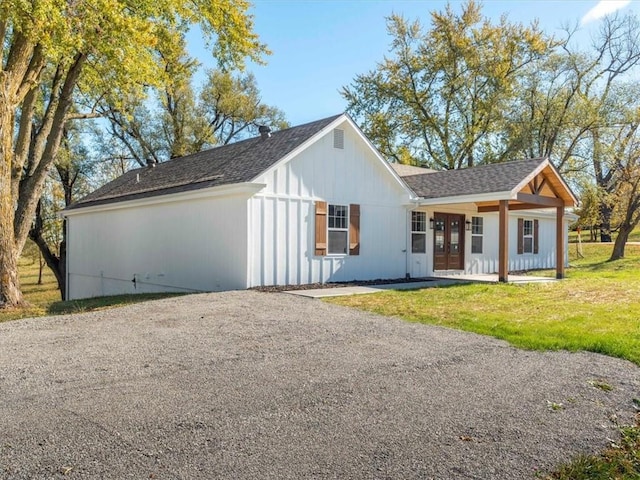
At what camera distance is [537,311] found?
894cm

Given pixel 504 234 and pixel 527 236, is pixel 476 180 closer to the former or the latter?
pixel 504 234

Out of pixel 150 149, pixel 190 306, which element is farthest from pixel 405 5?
pixel 190 306

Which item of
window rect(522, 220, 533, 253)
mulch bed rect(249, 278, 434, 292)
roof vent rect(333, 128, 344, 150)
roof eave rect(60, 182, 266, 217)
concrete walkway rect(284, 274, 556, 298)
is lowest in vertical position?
concrete walkway rect(284, 274, 556, 298)

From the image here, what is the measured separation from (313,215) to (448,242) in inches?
228

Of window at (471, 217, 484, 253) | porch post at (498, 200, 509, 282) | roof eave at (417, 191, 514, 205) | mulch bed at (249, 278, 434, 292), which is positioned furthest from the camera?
window at (471, 217, 484, 253)

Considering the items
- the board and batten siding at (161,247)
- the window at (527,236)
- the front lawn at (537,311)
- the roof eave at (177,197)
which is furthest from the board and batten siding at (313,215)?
the window at (527,236)

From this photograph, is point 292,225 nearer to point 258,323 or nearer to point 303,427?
point 258,323

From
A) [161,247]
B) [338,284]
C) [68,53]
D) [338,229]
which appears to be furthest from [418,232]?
[68,53]

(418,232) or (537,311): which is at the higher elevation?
(418,232)

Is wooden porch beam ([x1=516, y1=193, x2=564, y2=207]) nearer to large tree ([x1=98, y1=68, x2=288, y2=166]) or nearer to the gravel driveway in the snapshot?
the gravel driveway

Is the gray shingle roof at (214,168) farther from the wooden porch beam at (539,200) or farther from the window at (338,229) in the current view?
the wooden porch beam at (539,200)

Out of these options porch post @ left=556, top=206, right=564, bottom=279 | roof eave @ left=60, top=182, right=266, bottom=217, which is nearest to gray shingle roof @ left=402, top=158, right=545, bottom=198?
porch post @ left=556, top=206, right=564, bottom=279

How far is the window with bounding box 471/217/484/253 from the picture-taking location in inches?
669

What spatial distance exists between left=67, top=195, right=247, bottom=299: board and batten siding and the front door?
7.11 metres
